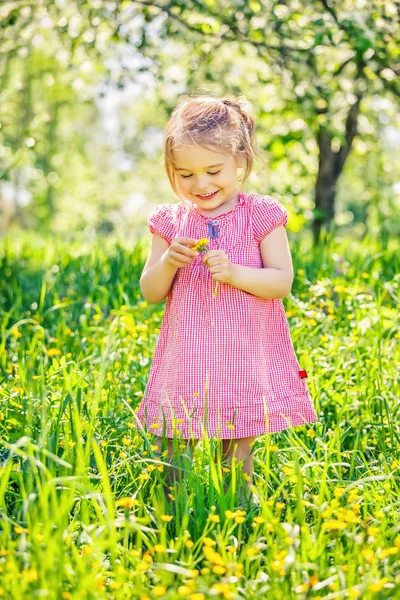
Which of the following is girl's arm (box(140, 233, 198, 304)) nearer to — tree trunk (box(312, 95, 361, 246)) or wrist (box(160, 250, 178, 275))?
wrist (box(160, 250, 178, 275))

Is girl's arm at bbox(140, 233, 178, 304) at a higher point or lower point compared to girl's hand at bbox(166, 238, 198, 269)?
lower

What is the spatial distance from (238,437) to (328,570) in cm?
59

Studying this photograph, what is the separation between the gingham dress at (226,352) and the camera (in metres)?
2.21

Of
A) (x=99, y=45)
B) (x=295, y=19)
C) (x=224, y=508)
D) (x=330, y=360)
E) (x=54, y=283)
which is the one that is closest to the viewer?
(x=224, y=508)

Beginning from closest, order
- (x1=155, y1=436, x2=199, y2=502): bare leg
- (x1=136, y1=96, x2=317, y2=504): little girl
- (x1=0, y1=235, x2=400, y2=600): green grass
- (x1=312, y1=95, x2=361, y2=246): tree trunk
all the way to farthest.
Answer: (x1=0, y1=235, x2=400, y2=600): green grass → (x1=155, y1=436, x2=199, y2=502): bare leg → (x1=136, y1=96, x2=317, y2=504): little girl → (x1=312, y1=95, x2=361, y2=246): tree trunk

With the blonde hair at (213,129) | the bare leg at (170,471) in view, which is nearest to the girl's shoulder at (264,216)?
the blonde hair at (213,129)

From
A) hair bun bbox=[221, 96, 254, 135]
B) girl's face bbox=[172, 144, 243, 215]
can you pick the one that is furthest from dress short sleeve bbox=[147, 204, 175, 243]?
hair bun bbox=[221, 96, 254, 135]

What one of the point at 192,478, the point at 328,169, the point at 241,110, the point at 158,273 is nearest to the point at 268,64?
the point at 328,169

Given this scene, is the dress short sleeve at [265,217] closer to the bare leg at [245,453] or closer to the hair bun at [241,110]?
the hair bun at [241,110]

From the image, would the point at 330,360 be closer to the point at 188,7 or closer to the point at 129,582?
the point at 129,582

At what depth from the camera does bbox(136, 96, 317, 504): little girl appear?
2209mm

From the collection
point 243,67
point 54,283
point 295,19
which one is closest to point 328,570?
point 54,283

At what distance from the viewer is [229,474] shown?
86.7 inches

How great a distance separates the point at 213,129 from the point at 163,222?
1.12 feet
